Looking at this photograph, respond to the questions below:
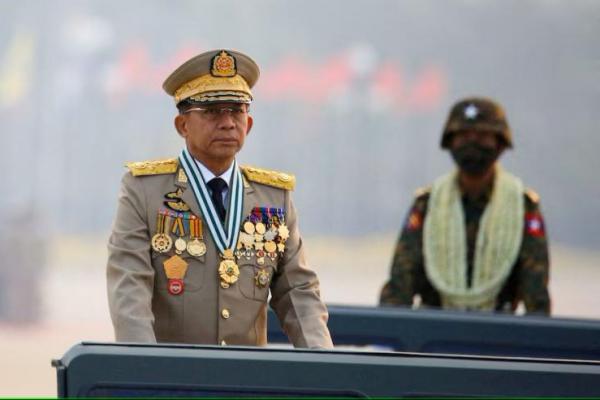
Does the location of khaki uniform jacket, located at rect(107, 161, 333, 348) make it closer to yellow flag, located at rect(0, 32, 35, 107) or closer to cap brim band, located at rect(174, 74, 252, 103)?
cap brim band, located at rect(174, 74, 252, 103)

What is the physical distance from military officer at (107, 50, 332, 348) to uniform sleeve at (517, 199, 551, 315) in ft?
7.52

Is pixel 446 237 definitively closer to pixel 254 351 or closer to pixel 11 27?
pixel 254 351

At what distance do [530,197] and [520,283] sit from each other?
361mm

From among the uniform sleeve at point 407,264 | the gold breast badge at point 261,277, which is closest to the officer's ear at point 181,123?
the gold breast badge at point 261,277

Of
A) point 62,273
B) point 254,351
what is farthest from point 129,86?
point 254,351

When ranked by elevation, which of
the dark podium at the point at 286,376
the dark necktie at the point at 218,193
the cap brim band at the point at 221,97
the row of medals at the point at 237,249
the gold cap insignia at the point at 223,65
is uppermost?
the gold cap insignia at the point at 223,65

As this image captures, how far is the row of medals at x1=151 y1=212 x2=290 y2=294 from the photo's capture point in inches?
161

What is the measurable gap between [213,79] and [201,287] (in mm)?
483

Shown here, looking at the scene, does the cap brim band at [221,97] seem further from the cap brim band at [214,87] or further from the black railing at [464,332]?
the black railing at [464,332]

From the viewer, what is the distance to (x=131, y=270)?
399cm

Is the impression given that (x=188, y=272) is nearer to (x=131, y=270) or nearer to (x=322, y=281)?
(x=131, y=270)

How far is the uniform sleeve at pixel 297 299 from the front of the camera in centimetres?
410

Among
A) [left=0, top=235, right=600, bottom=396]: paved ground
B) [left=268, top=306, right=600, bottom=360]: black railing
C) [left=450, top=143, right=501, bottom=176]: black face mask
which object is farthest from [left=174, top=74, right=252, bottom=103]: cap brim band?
[left=0, top=235, right=600, bottom=396]: paved ground

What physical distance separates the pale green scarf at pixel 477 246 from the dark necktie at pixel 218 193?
250 cm
